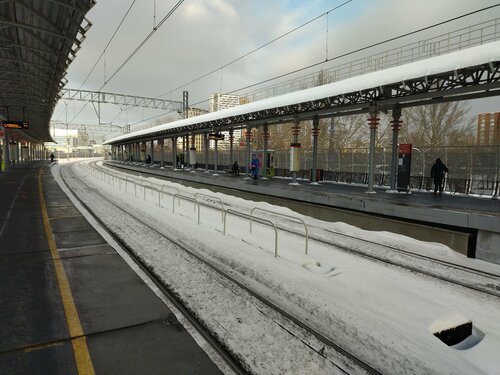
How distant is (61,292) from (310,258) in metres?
5.54

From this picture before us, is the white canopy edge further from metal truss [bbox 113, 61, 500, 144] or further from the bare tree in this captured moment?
the bare tree

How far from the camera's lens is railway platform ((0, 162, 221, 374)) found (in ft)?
12.5

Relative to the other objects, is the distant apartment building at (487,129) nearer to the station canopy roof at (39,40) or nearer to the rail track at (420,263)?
the rail track at (420,263)

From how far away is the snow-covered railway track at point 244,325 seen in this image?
3.98 m

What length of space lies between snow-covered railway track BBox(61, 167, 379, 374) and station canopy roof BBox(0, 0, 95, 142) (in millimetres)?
9088

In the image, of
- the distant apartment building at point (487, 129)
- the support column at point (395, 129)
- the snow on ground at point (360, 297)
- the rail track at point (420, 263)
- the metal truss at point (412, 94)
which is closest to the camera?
the snow on ground at point (360, 297)

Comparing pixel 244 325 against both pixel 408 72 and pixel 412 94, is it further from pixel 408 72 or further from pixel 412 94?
pixel 412 94

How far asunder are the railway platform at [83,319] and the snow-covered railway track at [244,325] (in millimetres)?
315

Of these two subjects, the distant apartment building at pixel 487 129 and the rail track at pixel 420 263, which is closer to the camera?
the rail track at pixel 420 263

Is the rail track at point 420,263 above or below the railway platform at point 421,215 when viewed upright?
below

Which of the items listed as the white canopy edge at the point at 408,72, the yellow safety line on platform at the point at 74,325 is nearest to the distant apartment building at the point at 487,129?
the white canopy edge at the point at 408,72

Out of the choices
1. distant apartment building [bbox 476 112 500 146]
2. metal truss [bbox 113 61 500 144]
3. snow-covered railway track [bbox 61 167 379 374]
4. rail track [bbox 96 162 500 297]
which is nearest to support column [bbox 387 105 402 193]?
metal truss [bbox 113 61 500 144]

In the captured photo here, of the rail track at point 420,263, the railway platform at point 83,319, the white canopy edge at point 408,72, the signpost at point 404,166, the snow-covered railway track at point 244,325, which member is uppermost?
the white canopy edge at point 408,72

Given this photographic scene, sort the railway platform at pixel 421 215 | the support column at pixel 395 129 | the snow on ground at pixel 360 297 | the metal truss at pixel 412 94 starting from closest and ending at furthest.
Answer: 1. the snow on ground at pixel 360 297
2. the railway platform at pixel 421 215
3. the metal truss at pixel 412 94
4. the support column at pixel 395 129
